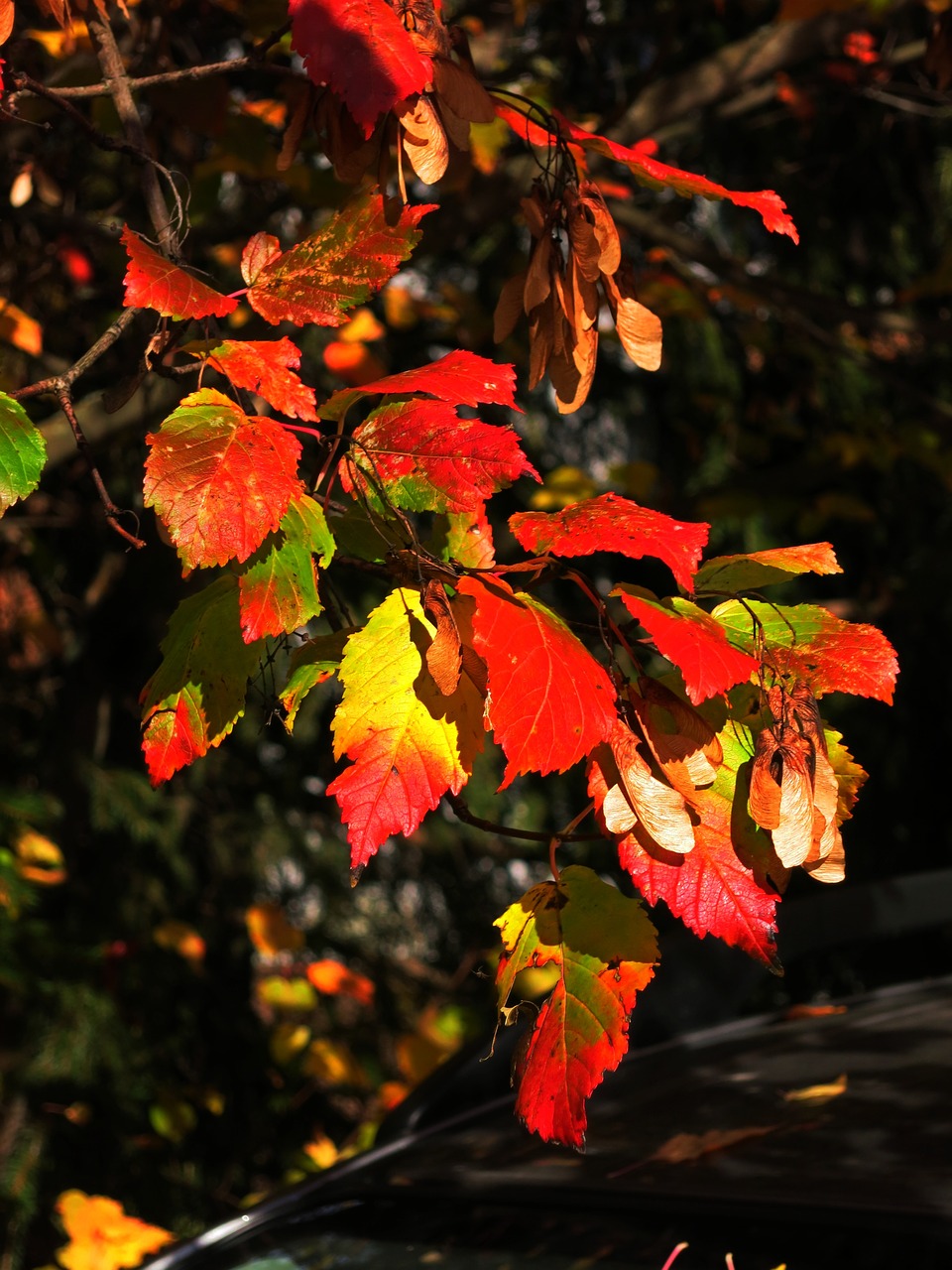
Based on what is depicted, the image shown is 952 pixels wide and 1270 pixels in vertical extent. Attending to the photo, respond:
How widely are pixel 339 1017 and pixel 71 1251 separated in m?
1.06

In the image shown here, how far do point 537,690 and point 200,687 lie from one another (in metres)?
0.26

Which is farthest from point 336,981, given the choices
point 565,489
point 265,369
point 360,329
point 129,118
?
point 265,369

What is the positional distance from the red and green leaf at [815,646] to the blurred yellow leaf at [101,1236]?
199cm

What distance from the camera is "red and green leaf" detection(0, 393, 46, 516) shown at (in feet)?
2.72

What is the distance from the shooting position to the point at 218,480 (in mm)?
824

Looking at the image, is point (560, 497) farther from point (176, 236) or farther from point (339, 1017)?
point (176, 236)

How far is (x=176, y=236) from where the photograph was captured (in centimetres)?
115

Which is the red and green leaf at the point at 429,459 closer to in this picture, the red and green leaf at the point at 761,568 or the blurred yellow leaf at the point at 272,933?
the red and green leaf at the point at 761,568

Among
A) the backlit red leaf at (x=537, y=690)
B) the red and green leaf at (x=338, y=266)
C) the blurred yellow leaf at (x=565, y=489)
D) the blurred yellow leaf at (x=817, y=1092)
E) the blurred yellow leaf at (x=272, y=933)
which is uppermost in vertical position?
the red and green leaf at (x=338, y=266)

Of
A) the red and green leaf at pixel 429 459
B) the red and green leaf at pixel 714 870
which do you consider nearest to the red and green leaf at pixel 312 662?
the red and green leaf at pixel 429 459

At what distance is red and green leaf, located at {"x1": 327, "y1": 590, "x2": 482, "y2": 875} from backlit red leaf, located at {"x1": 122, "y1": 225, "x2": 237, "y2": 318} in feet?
0.83

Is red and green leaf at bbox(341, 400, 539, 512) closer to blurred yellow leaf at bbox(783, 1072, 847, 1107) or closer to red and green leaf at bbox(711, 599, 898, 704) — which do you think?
red and green leaf at bbox(711, 599, 898, 704)

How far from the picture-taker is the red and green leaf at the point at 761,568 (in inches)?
35.8

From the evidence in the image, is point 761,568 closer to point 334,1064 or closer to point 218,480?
point 218,480
